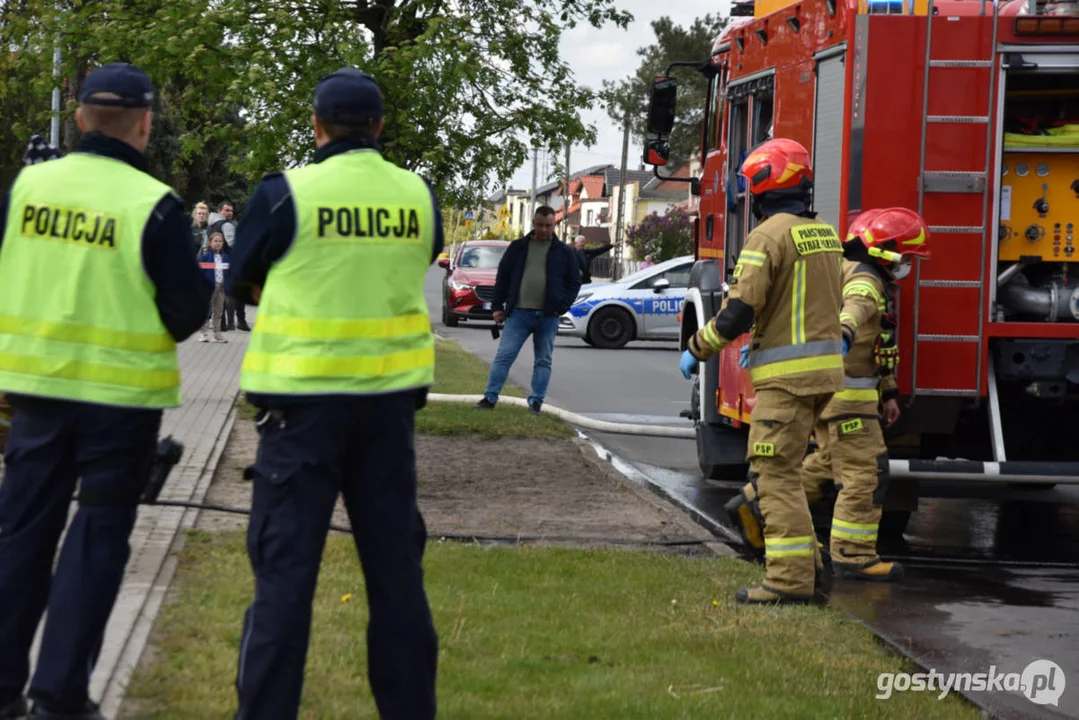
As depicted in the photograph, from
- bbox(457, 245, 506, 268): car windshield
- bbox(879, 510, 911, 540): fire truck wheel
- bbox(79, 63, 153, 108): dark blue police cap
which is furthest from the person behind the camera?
bbox(457, 245, 506, 268): car windshield

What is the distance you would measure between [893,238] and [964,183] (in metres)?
0.64

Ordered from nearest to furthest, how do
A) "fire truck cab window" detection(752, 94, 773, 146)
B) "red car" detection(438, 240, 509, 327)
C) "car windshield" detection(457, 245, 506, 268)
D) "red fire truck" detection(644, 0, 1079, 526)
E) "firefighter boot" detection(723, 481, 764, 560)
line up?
"firefighter boot" detection(723, 481, 764, 560)
"red fire truck" detection(644, 0, 1079, 526)
"fire truck cab window" detection(752, 94, 773, 146)
"red car" detection(438, 240, 509, 327)
"car windshield" detection(457, 245, 506, 268)

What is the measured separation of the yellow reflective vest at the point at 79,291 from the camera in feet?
14.4

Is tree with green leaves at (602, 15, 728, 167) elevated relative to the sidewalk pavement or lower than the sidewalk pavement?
elevated

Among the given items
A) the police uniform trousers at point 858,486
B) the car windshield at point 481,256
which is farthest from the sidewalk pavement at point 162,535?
the car windshield at point 481,256

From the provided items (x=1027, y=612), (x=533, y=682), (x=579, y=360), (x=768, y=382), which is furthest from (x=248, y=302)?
(x=579, y=360)

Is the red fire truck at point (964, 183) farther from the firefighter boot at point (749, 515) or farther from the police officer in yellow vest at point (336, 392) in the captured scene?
the police officer in yellow vest at point (336, 392)

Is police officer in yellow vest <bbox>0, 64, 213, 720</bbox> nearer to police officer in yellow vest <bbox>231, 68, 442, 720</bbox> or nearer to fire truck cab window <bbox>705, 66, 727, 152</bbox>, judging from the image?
police officer in yellow vest <bbox>231, 68, 442, 720</bbox>

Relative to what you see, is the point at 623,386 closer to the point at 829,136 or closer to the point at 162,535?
the point at 829,136

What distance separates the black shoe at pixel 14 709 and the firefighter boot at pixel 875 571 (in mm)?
4414

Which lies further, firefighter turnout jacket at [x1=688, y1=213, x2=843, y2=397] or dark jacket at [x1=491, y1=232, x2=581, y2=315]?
dark jacket at [x1=491, y1=232, x2=581, y2=315]

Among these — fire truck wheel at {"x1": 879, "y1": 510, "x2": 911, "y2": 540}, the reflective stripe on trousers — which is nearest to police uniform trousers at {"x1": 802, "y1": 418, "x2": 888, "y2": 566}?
the reflective stripe on trousers

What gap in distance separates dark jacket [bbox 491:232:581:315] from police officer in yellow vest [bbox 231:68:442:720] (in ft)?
32.9

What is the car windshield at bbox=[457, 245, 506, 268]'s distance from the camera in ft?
104
